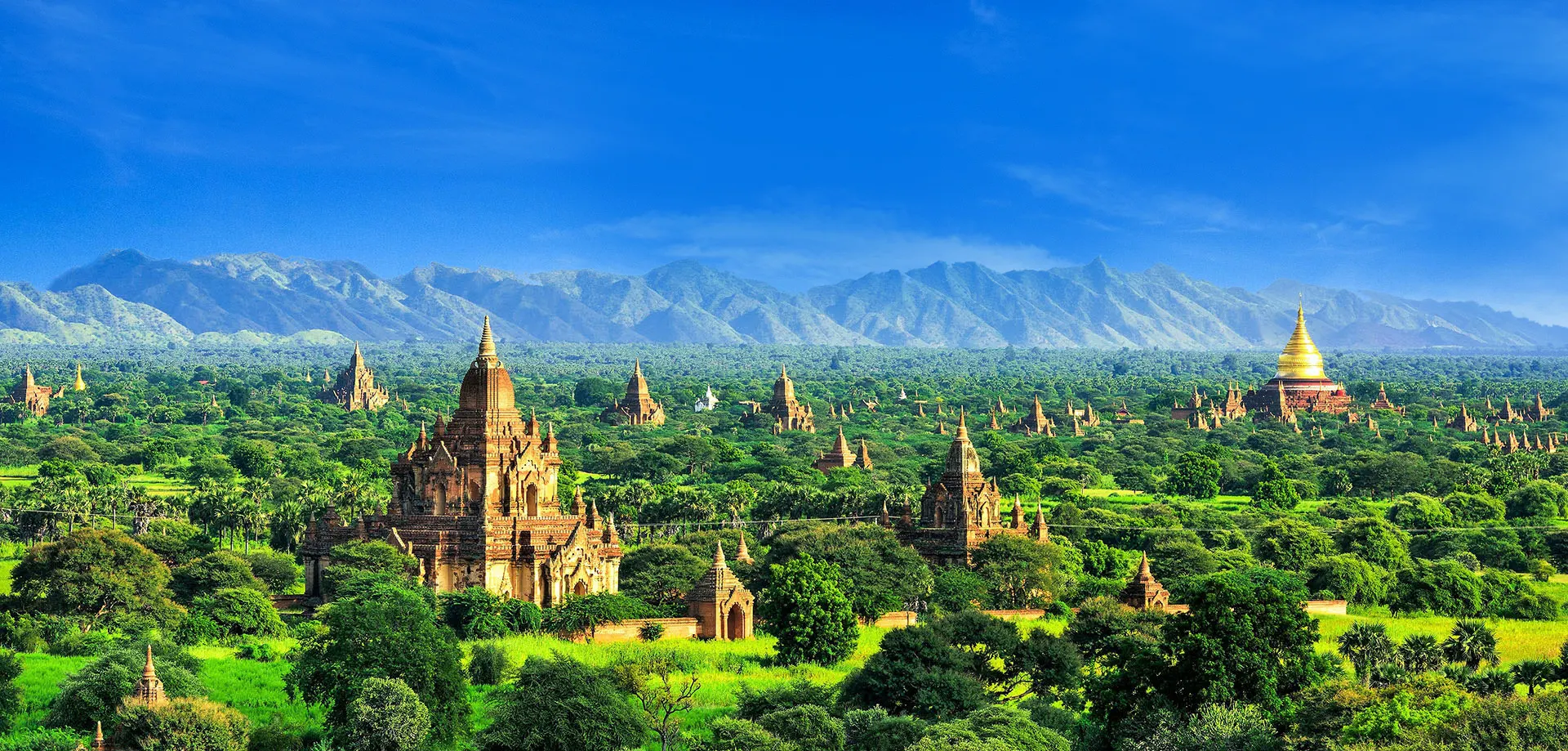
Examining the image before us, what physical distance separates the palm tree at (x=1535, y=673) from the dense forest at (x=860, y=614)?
0.16 m

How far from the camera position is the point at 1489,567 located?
76062mm

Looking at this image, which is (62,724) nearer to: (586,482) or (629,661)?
(629,661)

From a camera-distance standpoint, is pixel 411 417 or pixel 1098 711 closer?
pixel 1098 711

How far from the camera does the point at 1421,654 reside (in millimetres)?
48781

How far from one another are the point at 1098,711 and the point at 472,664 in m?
17.1

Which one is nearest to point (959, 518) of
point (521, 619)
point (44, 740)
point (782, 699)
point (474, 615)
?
point (521, 619)

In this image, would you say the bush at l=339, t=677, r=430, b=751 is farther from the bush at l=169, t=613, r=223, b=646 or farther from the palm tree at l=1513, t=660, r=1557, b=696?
the palm tree at l=1513, t=660, r=1557, b=696

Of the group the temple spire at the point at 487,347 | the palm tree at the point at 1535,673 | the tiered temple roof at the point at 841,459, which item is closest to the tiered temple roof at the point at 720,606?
the temple spire at the point at 487,347

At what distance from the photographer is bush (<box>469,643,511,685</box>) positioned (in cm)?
4944

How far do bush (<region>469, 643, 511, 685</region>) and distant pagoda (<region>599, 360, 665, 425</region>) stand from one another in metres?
115

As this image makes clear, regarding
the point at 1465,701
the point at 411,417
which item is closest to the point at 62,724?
the point at 1465,701

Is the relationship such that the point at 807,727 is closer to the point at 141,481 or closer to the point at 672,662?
the point at 672,662

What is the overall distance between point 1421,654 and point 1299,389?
5366 inches

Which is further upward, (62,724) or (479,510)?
(479,510)
